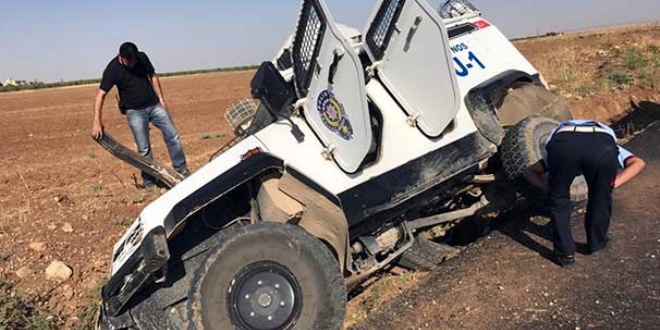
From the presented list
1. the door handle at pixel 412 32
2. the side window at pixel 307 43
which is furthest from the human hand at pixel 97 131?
the door handle at pixel 412 32

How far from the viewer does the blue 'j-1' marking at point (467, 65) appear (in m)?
5.25

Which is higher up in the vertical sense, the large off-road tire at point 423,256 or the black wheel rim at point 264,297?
the black wheel rim at point 264,297

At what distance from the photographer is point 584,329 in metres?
3.66

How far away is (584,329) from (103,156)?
10.5m

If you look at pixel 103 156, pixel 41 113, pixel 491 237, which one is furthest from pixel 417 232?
pixel 41 113

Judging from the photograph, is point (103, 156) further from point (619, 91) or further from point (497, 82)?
point (619, 91)

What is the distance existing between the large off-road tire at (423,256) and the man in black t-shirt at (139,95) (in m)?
2.94

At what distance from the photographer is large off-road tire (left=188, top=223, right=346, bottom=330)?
12.0 feet

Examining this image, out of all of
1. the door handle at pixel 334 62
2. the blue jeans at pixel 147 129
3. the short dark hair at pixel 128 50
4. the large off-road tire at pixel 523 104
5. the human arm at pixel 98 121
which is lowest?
the blue jeans at pixel 147 129

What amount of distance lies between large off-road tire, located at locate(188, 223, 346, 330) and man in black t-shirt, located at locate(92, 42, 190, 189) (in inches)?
123

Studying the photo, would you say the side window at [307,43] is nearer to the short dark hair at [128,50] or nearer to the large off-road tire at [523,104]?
the large off-road tire at [523,104]

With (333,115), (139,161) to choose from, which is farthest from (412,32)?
(139,161)

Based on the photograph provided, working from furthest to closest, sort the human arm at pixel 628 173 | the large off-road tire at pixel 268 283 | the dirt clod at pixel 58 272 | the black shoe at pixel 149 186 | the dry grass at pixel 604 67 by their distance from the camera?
the dry grass at pixel 604 67 → the black shoe at pixel 149 186 → the dirt clod at pixel 58 272 → the human arm at pixel 628 173 → the large off-road tire at pixel 268 283

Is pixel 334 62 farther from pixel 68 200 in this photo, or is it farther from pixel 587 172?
pixel 68 200
